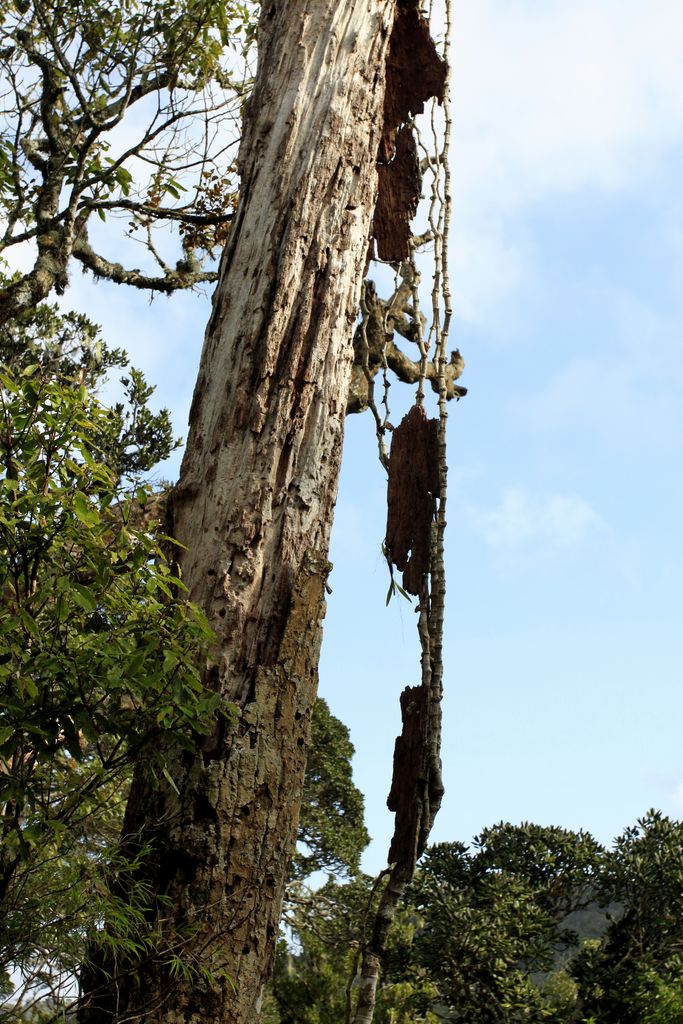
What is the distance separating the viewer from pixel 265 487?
131 inches

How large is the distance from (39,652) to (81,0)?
23.3ft

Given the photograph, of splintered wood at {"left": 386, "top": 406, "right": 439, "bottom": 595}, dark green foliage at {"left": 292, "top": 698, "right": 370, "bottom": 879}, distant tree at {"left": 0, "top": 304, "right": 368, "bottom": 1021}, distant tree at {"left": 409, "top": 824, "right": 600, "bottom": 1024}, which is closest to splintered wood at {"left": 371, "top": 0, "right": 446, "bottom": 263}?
splintered wood at {"left": 386, "top": 406, "right": 439, "bottom": 595}

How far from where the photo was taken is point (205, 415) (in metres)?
3.53

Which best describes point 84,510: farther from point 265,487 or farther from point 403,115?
point 403,115

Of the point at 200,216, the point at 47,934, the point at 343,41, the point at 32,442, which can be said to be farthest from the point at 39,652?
the point at 200,216

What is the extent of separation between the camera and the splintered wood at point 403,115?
4578 millimetres

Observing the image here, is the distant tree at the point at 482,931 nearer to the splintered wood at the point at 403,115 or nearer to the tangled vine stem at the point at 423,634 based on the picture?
the tangled vine stem at the point at 423,634

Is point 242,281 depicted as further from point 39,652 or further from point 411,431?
point 39,652

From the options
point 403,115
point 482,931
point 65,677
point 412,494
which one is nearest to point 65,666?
point 65,677

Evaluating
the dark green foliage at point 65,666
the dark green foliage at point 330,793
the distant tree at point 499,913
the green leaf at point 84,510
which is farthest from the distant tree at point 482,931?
the green leaf at point 84,510

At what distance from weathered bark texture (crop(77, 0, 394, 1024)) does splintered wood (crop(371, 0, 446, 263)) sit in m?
0.30

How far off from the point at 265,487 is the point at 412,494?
916 mm

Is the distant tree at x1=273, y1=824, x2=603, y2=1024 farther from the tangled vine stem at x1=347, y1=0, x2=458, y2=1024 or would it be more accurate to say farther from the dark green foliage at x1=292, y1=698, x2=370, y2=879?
the tangled vine stem at x1=347, y1=0, x2=458, y2=1024

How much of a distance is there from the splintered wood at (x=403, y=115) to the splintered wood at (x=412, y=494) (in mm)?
1002
